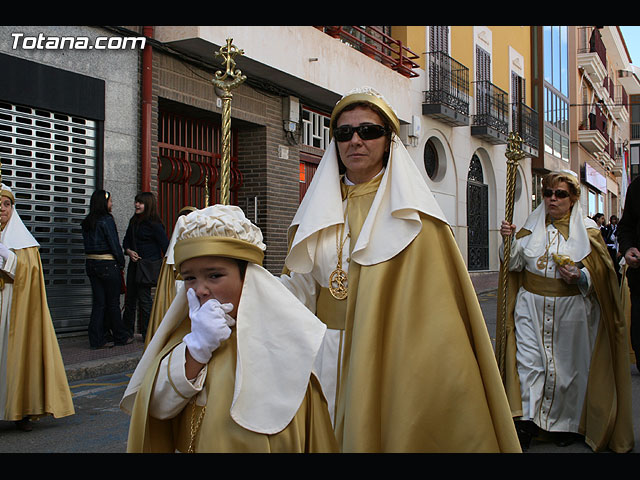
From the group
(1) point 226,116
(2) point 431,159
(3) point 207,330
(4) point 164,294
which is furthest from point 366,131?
(2) point 431,159

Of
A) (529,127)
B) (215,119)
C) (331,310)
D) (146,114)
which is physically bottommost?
(331,310)

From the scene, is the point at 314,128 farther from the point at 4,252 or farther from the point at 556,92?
the point at 556,92

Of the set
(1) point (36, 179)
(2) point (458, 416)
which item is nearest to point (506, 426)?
(2) point (458, 416)

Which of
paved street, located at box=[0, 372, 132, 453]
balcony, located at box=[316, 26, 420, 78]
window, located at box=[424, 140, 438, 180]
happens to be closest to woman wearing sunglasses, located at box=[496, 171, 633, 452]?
paved street, located at box=[0, 372, 132, 453]

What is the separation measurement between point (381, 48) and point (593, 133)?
21374mm

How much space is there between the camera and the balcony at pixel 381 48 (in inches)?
614

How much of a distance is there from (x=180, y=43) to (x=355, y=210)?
8.37 metres

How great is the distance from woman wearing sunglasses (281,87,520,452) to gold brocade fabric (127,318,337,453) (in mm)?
671

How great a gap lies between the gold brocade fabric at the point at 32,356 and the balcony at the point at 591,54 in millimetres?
32713

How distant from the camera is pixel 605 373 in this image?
5.39 m

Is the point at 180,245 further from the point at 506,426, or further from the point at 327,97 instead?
the point at 327,97

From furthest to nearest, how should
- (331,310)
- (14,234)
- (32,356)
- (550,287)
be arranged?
(14,234) → (32,356) → (550,287) → (331,310)

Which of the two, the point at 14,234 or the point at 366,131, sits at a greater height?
the point at 366,131

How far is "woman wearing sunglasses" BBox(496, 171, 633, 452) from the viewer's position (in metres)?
5.32
